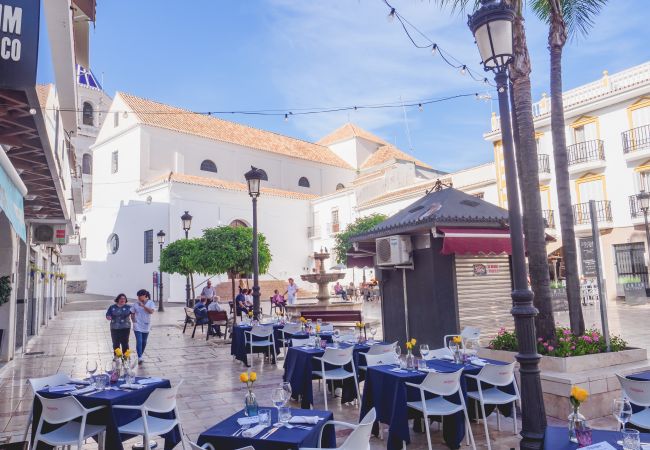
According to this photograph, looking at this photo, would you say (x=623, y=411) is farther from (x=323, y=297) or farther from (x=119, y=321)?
(x=323, y=297)

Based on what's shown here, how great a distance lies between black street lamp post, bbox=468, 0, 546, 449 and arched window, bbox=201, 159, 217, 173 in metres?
35.0

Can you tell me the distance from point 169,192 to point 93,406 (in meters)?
28.5

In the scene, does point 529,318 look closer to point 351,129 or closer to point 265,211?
point 265,211

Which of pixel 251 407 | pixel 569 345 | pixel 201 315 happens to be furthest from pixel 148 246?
pixel 251 407

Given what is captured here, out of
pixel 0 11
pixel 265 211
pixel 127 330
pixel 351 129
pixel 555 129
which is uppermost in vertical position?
pixel 351 129

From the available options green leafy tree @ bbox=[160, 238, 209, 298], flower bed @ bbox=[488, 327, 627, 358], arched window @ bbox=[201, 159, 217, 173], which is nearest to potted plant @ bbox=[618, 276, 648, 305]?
flower bed @ bbox=[488, 327, 627, 358]

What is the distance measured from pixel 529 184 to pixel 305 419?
4.66 metres

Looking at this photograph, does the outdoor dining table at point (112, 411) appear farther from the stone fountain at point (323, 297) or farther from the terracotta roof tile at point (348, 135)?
the terracotta roof tile at point (348, 135)

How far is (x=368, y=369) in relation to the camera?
5.67 meters

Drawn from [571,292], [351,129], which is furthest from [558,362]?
[351,129]

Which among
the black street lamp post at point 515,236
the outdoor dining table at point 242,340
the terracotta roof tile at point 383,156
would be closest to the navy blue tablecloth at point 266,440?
the black street lamp post at point 515,236

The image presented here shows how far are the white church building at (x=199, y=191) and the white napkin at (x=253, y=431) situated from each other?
2702cm

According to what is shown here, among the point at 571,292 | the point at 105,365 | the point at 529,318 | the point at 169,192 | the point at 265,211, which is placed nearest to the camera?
the point at 529,318

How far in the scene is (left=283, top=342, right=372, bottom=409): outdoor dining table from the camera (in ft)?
22.4
